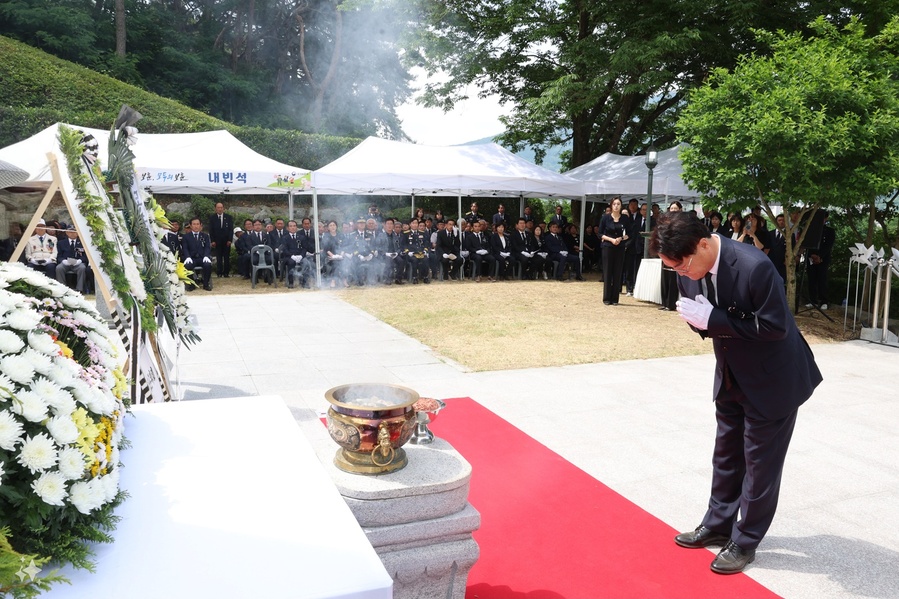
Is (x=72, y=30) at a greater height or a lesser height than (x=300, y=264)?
greater

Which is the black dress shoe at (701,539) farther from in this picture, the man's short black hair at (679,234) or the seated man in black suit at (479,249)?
the seated man in black suit at (479,249)

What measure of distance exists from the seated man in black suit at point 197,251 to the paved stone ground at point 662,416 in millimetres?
4735

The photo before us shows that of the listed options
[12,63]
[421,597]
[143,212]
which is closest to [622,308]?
[143,212]

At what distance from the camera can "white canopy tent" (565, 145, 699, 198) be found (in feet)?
53.9

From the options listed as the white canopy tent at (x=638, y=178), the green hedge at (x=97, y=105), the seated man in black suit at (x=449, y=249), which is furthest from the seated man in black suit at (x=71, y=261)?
the white canopy tent at (x=638, y=178)

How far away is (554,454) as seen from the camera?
4.68 metres

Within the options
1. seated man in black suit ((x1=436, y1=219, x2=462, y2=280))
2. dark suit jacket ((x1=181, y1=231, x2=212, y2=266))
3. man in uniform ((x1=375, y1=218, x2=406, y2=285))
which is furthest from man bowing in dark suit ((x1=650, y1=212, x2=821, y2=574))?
seated man in black suit ((x1=436, y1=219, x2=462, y2=280))

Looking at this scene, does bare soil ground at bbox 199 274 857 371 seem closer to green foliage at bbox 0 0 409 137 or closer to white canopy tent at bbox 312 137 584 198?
white canopy tent at bbox 312 137 584 198

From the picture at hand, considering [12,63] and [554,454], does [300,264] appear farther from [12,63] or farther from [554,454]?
[12,63]

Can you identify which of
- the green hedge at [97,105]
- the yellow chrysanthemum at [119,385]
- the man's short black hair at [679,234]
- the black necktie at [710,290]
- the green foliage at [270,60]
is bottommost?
the yellow chrysanthemum at [119,385]

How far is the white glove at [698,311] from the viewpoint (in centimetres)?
299

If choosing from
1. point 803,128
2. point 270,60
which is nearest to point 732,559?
point 803,128

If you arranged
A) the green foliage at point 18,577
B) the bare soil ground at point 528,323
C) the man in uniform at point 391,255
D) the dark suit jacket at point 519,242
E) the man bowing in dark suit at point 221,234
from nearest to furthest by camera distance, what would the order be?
the green foliage at point 18,577
the bare soil ground at point 528,323
the man in uniform at point 391,255
the man bowing in dark suit at point 221,234
the dark suit jacket at point 519,242

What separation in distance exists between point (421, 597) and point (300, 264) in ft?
42.9
